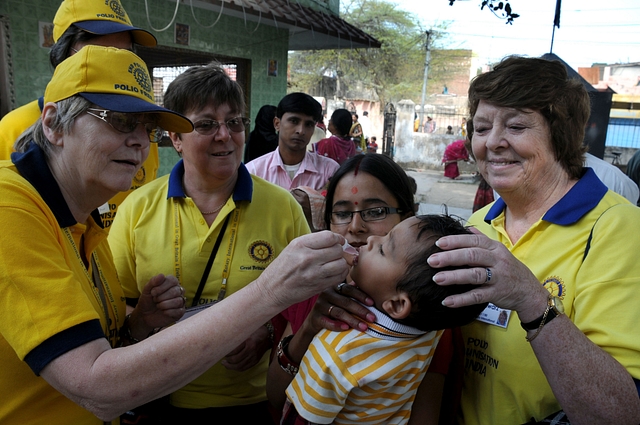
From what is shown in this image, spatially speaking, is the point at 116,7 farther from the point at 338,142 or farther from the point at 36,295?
the point at 338,142

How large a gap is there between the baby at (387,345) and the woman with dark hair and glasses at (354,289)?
0.22 feet

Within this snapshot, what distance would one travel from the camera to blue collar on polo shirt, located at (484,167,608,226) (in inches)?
65.7

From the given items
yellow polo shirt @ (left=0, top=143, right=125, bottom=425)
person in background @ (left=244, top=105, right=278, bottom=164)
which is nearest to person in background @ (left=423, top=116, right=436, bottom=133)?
person in background @ (left=244, top=105, right=278, bottom=164)

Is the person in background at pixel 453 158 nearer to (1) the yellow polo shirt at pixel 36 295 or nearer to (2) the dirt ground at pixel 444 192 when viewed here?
(2) the dirt ground at pixel 444 192

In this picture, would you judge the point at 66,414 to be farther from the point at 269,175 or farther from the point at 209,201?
the point at 269,175

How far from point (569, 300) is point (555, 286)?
65 millimetres

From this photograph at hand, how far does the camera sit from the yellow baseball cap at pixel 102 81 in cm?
151

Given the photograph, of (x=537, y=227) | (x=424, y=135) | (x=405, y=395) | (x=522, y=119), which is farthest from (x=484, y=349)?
(x=424, y=135)

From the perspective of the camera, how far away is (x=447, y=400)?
178cm

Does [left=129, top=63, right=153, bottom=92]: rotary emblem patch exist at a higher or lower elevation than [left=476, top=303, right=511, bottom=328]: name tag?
higher

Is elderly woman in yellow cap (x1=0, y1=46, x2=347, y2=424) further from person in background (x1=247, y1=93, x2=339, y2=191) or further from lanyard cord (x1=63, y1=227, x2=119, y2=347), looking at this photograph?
person in background (x1=247, y1=93, x2=339, y2=191)

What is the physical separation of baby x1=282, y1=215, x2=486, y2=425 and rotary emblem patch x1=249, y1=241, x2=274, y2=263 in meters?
0.76

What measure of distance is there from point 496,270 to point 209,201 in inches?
60.9

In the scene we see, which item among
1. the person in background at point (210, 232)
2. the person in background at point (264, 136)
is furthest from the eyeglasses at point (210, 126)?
the person in background at point (264, 136)
